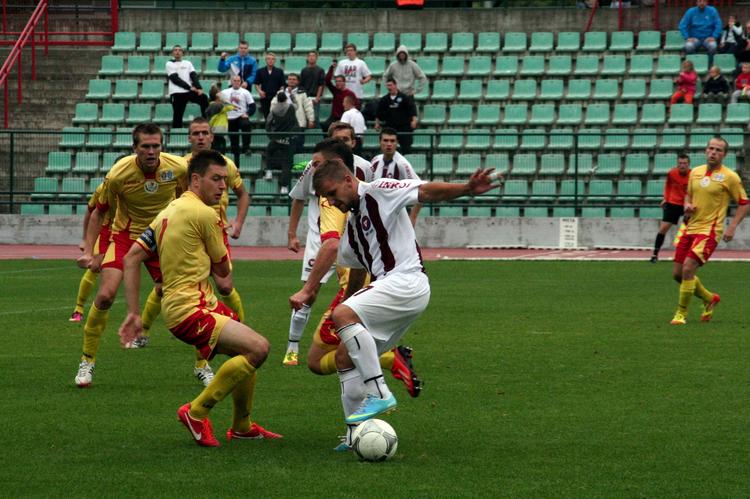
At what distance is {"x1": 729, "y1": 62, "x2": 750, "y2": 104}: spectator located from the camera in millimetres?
27203

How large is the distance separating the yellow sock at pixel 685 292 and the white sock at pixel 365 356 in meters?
7.73

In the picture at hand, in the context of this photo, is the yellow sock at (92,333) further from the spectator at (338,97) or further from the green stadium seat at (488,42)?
the green stadium seat at (488,42)

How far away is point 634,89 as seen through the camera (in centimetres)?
2859

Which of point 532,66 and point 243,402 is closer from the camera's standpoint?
point 243,402

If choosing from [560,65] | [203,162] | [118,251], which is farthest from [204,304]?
[560,65]

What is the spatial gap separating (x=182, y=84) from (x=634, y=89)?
32.1ft

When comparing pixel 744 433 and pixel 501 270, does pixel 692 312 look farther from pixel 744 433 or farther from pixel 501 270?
pixel 744 433

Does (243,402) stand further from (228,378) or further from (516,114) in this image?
(516,114)

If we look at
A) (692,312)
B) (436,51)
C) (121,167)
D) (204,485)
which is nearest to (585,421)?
(204,485)

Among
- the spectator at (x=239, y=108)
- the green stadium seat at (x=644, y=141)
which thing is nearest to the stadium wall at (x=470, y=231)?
the green stadium seat at (x=644, y=141)

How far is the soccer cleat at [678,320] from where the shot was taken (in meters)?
14.3

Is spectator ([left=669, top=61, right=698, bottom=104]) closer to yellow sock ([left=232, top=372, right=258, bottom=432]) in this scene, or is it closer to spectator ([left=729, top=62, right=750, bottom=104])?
spectator ([left=729, top=62, right=750, bottom=104])

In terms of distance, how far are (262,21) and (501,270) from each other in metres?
14.0

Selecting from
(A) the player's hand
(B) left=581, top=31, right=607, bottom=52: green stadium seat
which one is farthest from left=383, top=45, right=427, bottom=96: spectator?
(A) the player's hand
